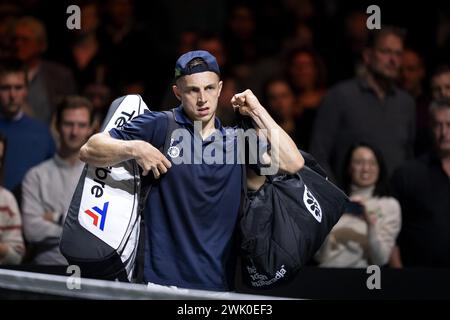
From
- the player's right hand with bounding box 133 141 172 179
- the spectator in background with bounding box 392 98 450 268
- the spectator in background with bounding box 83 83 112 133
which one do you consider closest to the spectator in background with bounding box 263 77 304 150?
the spectator in background with bounding box 392 98 450 268

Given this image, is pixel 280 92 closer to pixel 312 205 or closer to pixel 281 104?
pixel 281 104

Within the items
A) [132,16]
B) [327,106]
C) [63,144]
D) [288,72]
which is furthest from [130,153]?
[132,16]

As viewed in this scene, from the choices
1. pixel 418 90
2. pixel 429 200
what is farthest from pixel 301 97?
pixel 429 200

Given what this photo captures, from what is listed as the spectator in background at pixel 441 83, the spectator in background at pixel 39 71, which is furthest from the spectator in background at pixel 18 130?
the spectator in background at pixel 441 83

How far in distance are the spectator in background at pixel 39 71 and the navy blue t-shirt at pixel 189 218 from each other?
124 inches

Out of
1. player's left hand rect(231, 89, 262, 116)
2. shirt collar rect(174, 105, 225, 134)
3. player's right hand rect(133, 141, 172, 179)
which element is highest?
player's left hand rect(231, 89, 262, 116)

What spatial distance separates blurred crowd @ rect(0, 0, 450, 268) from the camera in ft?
21.6

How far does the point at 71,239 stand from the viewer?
470cm

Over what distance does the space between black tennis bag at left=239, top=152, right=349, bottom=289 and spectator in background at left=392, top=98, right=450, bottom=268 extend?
194cm

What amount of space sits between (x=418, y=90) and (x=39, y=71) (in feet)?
9.08

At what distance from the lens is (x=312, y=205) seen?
4.76m

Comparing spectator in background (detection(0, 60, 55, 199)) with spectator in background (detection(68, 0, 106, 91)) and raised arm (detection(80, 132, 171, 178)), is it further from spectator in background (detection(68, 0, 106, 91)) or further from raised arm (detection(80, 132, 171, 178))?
raised arm (detection(80, 132, 171, 178))

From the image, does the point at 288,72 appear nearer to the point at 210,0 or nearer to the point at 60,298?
the point at 210,0

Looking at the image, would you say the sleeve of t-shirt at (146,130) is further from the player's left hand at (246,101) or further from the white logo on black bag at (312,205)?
the white logo on black bag at (312,205)
